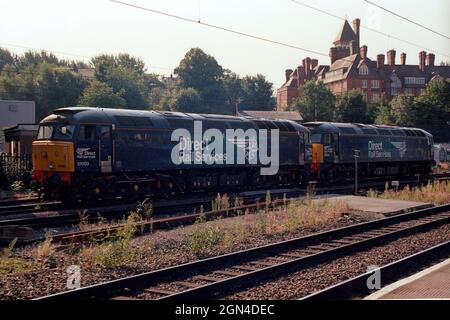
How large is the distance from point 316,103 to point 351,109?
7544 mm

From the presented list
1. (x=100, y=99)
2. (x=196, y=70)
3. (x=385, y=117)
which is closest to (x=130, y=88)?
(x=196, y=70)

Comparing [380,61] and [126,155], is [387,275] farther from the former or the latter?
[380,61]

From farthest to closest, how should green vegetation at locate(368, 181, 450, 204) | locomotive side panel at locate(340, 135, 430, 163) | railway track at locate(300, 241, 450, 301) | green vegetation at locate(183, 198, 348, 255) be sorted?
locomotive side panel at locate(340, 135, 430, 163) → green vegetation at locate(368, 181, 450, 204) → green vegetation at locate(183, 198, 348, 255) → railway track at locate(300, 241, 450, 301)

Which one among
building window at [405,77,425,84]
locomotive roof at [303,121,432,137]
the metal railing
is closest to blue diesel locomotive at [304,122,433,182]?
locomotive roof at [303,121,432,137]

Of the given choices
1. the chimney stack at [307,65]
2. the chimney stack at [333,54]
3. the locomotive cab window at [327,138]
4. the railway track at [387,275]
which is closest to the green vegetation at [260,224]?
the railway track at [387,275]

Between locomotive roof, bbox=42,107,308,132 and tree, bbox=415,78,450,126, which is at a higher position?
tree, bbox=415,78,450,126

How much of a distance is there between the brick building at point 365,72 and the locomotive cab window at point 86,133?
83.2 meters

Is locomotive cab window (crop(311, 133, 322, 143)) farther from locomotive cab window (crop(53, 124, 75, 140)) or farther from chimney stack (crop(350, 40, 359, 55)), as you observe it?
chimney stack (crop(350, 40, 359, 55))

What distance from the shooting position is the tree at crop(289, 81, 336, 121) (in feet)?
271

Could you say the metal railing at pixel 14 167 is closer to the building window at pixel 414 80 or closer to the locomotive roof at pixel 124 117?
the locomotive roof at pixel 124 117

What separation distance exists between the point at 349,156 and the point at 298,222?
1771cm

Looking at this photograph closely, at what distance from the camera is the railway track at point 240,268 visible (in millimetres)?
8898

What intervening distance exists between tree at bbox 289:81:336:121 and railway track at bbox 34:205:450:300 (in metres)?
67.0
